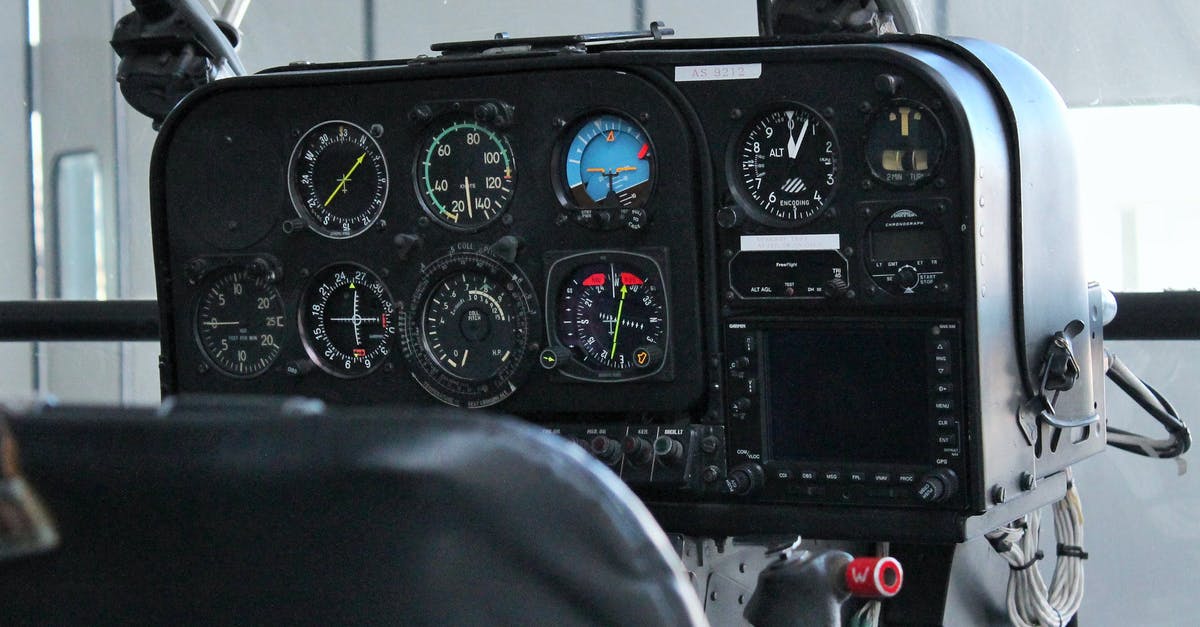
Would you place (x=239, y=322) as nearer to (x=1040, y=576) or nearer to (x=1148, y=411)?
(x=1040, y=576)

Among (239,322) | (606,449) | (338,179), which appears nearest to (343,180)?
(338,179)

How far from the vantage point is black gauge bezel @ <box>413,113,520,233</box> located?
2.50 meters

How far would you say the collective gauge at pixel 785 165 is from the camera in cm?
231

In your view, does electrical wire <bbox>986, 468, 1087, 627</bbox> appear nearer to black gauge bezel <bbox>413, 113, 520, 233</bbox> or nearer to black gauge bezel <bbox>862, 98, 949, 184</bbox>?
black gauge bezel <bbox>862, 98, 949, 184</bbox>

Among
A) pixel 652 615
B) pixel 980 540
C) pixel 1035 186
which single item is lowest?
pixel 980 540

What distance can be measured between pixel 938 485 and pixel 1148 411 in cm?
81

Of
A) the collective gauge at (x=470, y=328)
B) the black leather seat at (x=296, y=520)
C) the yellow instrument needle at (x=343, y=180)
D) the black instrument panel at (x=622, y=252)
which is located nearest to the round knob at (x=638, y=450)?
the black instrument panel at (x=622, y=252)

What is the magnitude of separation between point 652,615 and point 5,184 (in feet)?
13.6

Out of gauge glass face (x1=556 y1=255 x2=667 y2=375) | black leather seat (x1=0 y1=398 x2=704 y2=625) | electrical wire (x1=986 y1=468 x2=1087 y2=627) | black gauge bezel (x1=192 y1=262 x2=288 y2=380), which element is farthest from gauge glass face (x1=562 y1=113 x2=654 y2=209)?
black leather seat (x1=0 y1=398 x2=704 y2=625)

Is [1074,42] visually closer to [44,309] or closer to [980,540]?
[980,540]

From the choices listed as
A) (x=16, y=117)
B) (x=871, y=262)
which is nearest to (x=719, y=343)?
(x=871, y=262)

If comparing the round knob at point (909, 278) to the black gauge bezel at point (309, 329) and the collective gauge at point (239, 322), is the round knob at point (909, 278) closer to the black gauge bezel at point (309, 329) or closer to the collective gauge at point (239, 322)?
the black gauge bezel at point (309, 329)

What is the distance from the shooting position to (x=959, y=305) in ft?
7.16

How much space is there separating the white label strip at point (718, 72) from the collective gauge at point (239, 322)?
34.2 inches
